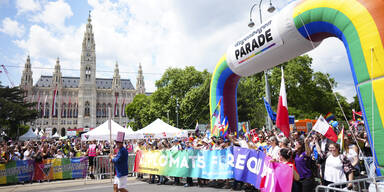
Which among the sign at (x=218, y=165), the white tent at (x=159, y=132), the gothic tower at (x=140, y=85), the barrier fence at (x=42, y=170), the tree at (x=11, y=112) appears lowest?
the barrier fence at (x=42, y=170)

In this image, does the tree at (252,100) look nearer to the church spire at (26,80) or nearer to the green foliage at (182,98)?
the green foliage at (182,98)

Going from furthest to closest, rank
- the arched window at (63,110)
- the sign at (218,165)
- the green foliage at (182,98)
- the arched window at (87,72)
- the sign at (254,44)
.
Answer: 1. the arched window at (63,110)
2. the arched window at (87,72)
3. the green foliage at (182,98)
4. the sign at (254,44)
5. the sign at (218,165)

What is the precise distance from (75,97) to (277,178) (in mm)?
115875

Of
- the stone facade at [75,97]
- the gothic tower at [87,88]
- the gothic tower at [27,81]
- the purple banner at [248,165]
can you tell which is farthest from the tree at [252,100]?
the gothic tower at [27,81]

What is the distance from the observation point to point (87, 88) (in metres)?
101

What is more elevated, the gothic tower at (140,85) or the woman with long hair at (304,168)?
the gothic tower at (140,85)

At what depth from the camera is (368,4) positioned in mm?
5578

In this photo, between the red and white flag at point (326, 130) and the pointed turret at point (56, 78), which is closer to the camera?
the red and white flag at point (326, 130)

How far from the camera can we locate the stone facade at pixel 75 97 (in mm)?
100062

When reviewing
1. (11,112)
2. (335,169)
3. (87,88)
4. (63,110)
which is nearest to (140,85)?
(87,88)

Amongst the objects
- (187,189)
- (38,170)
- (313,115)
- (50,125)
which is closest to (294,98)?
(313,115)

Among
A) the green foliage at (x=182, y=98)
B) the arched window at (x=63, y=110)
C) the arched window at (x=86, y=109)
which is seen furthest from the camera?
the arched window at (x=63, y=110)

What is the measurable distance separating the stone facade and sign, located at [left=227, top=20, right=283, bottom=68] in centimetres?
8987

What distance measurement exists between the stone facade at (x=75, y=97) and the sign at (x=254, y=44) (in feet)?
295
